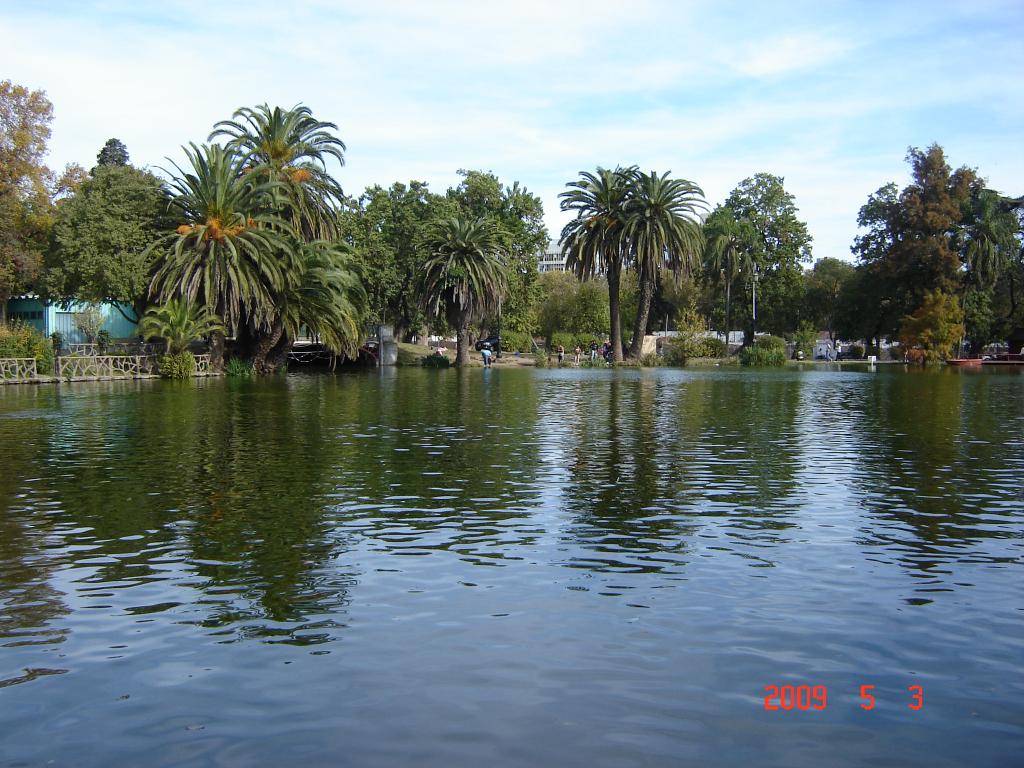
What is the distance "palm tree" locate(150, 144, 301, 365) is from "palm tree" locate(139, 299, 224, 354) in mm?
587

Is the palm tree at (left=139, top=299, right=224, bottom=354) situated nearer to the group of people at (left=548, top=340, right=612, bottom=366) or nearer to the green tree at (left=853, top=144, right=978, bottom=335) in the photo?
the group of people at (left=548, top=340, right=612, bottom=366)

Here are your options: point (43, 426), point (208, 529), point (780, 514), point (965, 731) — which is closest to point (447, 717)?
point (965, 731)

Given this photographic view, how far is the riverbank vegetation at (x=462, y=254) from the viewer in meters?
51.1

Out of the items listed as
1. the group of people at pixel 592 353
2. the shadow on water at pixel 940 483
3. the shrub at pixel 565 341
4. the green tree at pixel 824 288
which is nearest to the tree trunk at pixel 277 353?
the group of people at pixel 592 353

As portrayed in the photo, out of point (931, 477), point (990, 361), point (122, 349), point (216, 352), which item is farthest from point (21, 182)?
point (990, 361)

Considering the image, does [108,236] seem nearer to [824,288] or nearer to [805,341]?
[805,341]

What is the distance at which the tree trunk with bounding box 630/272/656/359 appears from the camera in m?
74.1

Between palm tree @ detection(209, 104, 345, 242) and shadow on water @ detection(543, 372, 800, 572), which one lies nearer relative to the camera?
shadow on water @ detection(543, 372, 800, 572)

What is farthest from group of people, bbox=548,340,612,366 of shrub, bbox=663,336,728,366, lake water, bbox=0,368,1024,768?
lake water, bbox=0,368,1024,768

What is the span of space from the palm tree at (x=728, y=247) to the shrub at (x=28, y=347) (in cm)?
6582

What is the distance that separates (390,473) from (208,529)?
178 inches

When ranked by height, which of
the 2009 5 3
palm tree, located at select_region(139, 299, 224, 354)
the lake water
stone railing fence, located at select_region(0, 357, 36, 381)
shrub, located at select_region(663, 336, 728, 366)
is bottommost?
the 2009 5 3

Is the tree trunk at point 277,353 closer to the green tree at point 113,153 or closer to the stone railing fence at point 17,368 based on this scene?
the stone railing fence at point 17,368

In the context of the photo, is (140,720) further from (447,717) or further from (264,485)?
(264,485)
